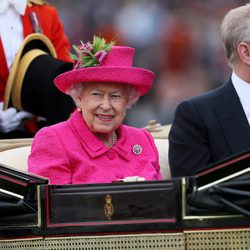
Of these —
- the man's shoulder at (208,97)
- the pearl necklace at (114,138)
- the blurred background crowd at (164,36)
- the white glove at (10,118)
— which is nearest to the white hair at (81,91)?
the pearl necklace at (114,138)

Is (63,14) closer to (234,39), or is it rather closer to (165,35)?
(165,35)

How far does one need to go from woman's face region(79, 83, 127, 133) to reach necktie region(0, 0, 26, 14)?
1.61m

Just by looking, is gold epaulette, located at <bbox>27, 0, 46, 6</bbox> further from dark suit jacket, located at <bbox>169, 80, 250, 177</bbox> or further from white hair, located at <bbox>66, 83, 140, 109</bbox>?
dark suit jacket, located at <bbox>169, 80, 250, 177</bbox>

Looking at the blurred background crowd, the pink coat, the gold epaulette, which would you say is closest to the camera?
the pink coat

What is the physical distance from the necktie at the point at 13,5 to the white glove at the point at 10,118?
565mm

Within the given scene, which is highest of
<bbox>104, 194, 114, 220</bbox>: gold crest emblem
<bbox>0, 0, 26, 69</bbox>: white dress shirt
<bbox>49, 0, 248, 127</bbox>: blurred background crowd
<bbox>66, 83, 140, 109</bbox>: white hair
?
<bbox>49, 0, 248, 127</bbox>: blurred background crowd

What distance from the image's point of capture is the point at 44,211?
3.27 metres

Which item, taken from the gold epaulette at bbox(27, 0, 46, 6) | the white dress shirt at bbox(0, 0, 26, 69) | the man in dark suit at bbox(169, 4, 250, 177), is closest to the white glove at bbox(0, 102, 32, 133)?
the white dress shirt at bbox(0, 0, 26, 69)

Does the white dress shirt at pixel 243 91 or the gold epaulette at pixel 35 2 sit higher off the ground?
the gold epaulette at pixel 35 2

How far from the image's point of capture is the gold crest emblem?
3207 millimetres

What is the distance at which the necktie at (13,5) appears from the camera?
17.8 feet

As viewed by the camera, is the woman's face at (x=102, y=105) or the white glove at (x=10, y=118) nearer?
the woman's face at (x=102, y=105)

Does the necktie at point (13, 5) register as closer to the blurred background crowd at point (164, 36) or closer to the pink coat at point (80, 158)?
the pink coat at point (80, 158)

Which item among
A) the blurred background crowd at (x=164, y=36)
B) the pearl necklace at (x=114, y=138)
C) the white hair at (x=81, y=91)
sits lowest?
the pearl necklace at (x=114, y=138)
